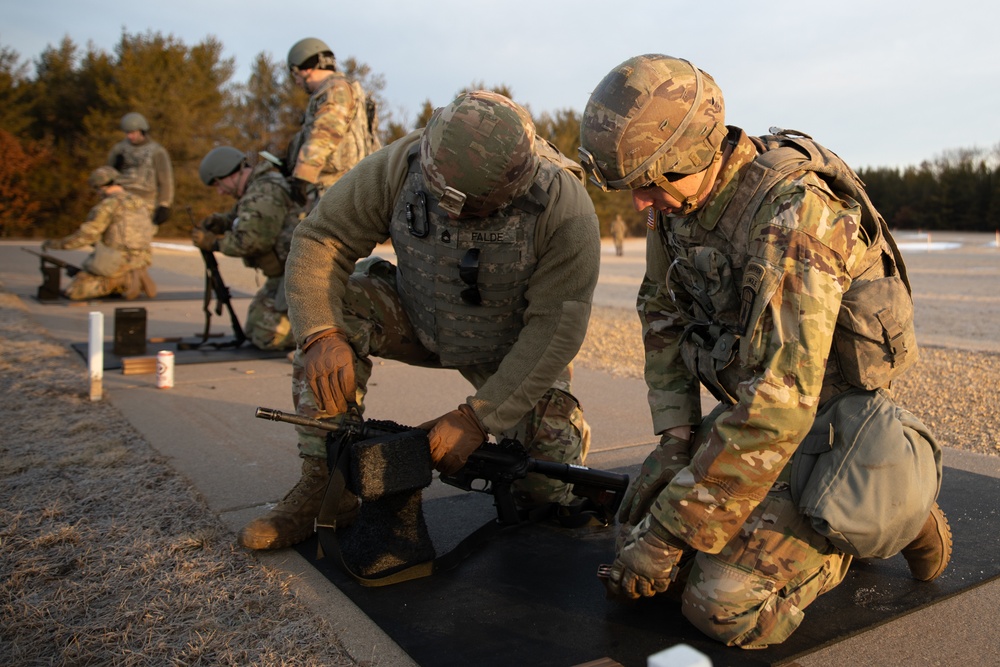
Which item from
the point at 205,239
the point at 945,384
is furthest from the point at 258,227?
the point at 945,384

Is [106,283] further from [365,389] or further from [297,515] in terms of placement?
[297,515]

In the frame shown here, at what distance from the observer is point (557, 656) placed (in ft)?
7.36

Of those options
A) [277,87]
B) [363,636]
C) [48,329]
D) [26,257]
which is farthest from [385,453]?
[277,87]

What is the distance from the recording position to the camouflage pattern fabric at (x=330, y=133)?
612cm

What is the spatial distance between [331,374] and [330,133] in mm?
3668

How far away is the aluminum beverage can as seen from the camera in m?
5.39

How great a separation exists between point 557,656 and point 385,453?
0.81m

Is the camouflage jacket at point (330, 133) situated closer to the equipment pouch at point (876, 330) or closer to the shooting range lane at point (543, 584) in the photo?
the shooting range lane at point (543, 584)

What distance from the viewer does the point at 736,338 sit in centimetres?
238

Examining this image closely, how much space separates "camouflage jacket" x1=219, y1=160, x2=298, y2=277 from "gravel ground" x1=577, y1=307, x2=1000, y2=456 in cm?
262

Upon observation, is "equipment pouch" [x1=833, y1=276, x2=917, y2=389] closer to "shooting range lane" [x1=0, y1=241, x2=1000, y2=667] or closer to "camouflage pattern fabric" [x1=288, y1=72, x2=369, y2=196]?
"shooting range lane" [x1=0, y1=241, x2=1000, y2=667]

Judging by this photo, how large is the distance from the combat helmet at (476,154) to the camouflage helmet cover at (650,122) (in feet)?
1.39

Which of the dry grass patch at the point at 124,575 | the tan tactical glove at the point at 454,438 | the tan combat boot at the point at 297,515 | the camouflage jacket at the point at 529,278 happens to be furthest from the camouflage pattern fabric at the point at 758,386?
the tan combat boot at the point at 297,515

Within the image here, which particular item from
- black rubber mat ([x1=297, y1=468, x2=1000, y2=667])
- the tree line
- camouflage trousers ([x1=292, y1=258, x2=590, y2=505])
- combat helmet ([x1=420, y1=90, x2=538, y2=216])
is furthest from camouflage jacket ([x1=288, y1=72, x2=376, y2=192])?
the tree line
